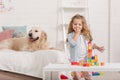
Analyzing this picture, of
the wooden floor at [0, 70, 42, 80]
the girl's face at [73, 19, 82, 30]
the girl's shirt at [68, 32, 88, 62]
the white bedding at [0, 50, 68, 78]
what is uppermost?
the girl's face at [73, 19, 82, 30]

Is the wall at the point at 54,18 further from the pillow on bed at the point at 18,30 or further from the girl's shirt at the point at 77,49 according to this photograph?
the girl's shirt at the point at 77,49

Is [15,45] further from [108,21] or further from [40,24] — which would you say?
[108,21]

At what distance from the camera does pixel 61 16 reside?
381 cm

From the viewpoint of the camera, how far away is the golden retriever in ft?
10.0

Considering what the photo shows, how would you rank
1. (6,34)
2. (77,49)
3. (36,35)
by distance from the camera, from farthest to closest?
1. (6,34)
2. (36,35)
3. (77,49)

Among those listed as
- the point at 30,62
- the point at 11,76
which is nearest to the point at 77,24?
the point at 30,62

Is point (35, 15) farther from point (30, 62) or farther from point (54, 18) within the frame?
point (30, 62)

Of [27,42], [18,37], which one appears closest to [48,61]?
[27,42]

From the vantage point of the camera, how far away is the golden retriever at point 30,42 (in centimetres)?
305

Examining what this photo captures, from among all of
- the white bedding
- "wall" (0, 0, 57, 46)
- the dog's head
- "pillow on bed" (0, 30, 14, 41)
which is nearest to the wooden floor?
the white bedding

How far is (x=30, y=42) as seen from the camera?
3.09 meters

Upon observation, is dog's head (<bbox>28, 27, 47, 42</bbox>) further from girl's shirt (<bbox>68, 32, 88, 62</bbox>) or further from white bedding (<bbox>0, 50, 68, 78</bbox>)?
girl's shirt (<bbox>68, 32, 88, 62</bbox>)

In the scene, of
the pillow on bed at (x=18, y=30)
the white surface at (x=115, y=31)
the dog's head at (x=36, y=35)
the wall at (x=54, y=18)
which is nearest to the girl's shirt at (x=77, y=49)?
the dog's head at (x=36, y=35)

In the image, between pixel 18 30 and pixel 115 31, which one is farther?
pixel 115 31
